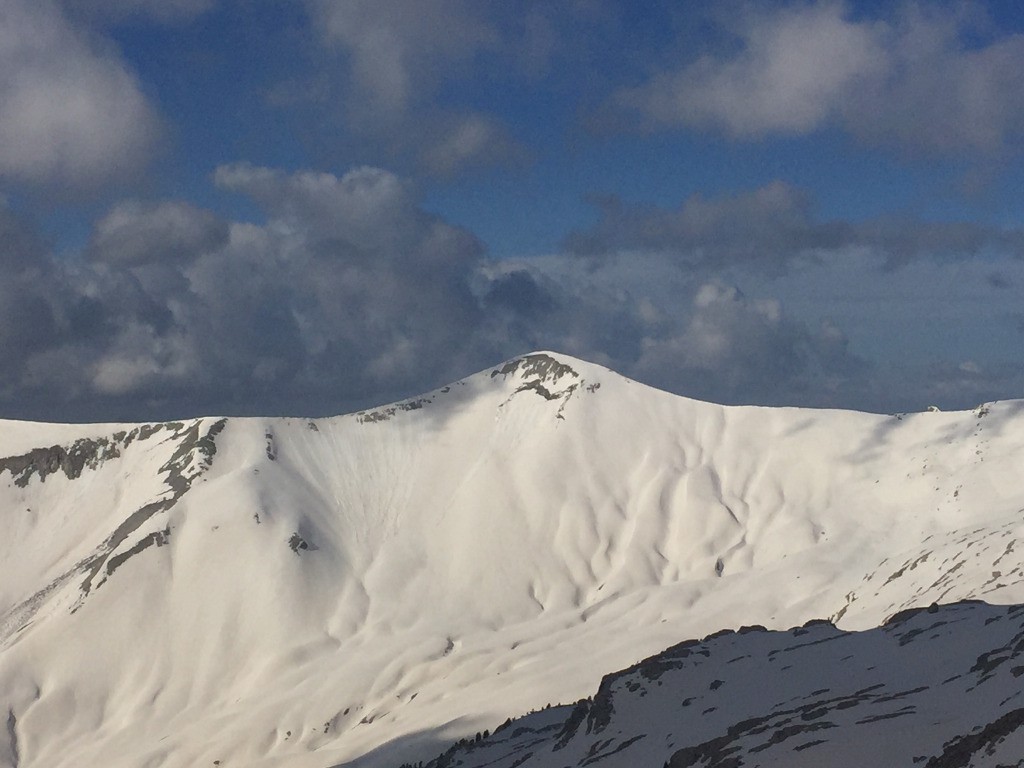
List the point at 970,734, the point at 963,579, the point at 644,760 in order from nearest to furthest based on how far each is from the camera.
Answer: the point at 970,734, the point at 644,760, the point at 963,579

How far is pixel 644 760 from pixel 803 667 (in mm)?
20101

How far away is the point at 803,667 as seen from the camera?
93.6m

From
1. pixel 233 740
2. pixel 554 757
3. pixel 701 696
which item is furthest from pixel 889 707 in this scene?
pixel 233 740

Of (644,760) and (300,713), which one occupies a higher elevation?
(300,713)

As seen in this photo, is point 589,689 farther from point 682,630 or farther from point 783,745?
point 783,745

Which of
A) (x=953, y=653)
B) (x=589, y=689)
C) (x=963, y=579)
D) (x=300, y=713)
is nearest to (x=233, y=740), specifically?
(x=300, y=713)

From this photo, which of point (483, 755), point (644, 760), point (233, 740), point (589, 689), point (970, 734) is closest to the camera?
point (970, 734)

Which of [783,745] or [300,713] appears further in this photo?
[300,713]

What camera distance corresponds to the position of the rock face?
205 feet

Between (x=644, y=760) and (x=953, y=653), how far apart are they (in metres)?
25.6

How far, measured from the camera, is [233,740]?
627 feet

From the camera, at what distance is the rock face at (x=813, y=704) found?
205ft

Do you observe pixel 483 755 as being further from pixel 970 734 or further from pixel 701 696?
pixel 970 734

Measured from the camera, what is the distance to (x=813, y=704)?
77.4 m
